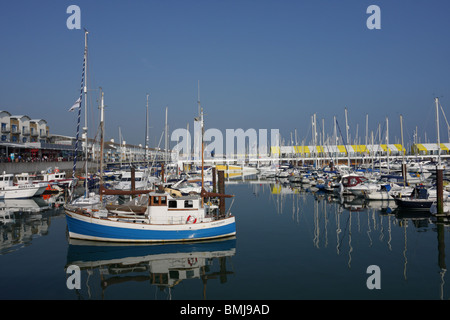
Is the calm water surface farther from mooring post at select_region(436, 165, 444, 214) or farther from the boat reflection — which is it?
mooring post at select_region(436, 165, 444, 214)

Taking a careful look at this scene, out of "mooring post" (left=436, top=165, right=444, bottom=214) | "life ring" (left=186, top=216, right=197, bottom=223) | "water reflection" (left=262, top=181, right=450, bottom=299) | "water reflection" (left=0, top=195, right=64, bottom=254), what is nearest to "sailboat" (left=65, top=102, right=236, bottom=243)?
"life ring" (left=186, top=216, right=197, bottom=223)

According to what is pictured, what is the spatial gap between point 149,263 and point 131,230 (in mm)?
4250

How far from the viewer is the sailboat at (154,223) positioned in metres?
24.6

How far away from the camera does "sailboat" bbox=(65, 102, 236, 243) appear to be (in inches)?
969

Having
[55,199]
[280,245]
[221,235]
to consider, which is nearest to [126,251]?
[221,235]

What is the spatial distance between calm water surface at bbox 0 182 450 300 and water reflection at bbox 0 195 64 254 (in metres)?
0.17

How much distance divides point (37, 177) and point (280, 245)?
59722mm

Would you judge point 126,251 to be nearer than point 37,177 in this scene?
Yes

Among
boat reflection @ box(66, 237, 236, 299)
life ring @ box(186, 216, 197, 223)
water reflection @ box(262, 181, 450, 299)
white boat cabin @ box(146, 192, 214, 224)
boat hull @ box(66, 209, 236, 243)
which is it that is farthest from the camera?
life ring @ box(186, 216, 197, 223)

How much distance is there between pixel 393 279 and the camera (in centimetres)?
1784

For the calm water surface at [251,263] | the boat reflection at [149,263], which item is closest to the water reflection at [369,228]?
the calm water surface at [251,263]

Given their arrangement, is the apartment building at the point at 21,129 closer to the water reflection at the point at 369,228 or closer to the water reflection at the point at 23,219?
the water reflection at the point at 23,219

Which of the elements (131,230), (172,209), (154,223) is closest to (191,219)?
(172,209)
